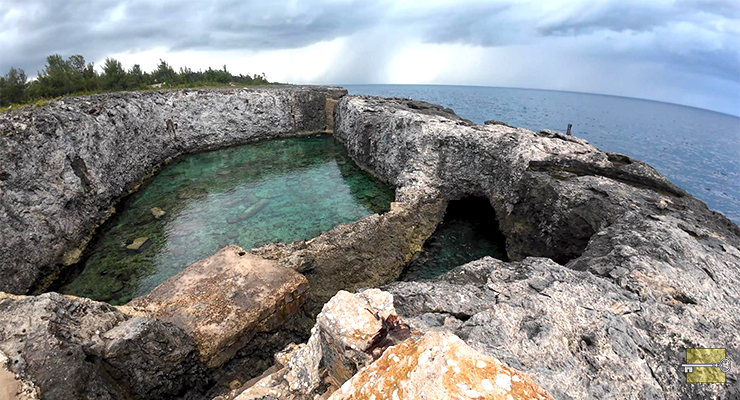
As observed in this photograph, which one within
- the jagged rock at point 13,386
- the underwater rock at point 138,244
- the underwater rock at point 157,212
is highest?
the jagged rock at point 13,386

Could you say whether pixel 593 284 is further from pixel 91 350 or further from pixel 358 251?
pixel 91 350

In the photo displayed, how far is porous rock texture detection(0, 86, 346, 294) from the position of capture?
13703 mm

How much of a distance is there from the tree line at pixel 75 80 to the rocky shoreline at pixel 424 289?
39.3 feet

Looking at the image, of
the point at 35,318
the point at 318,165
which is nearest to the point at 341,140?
the point at 318,165

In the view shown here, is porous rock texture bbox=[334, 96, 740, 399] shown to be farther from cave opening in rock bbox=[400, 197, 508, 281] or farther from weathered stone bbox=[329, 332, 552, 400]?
weathered stone bbox=[329, 332, 552, 400]

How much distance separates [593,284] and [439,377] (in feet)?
19.6

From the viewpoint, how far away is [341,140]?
35.8 meters

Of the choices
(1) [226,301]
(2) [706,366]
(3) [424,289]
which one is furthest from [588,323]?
(1) [226,301]

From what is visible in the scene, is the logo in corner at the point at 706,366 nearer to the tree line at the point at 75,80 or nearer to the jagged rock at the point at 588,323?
the jagged rock at the point at 588,323

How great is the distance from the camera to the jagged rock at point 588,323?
500cm

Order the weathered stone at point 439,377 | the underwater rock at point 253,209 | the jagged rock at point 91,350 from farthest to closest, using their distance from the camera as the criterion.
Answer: the underwater rock at point 253,209 < the jagged rock at point 91,350 < the weathered stone at point 439,377

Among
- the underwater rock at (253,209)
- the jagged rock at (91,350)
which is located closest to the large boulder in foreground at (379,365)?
the jagged rock at (91,350)

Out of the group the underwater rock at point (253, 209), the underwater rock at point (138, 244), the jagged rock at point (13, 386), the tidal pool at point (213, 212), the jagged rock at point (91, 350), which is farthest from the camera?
the underwater rock at point (253, 209)

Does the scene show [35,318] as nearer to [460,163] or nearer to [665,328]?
[665,328]
